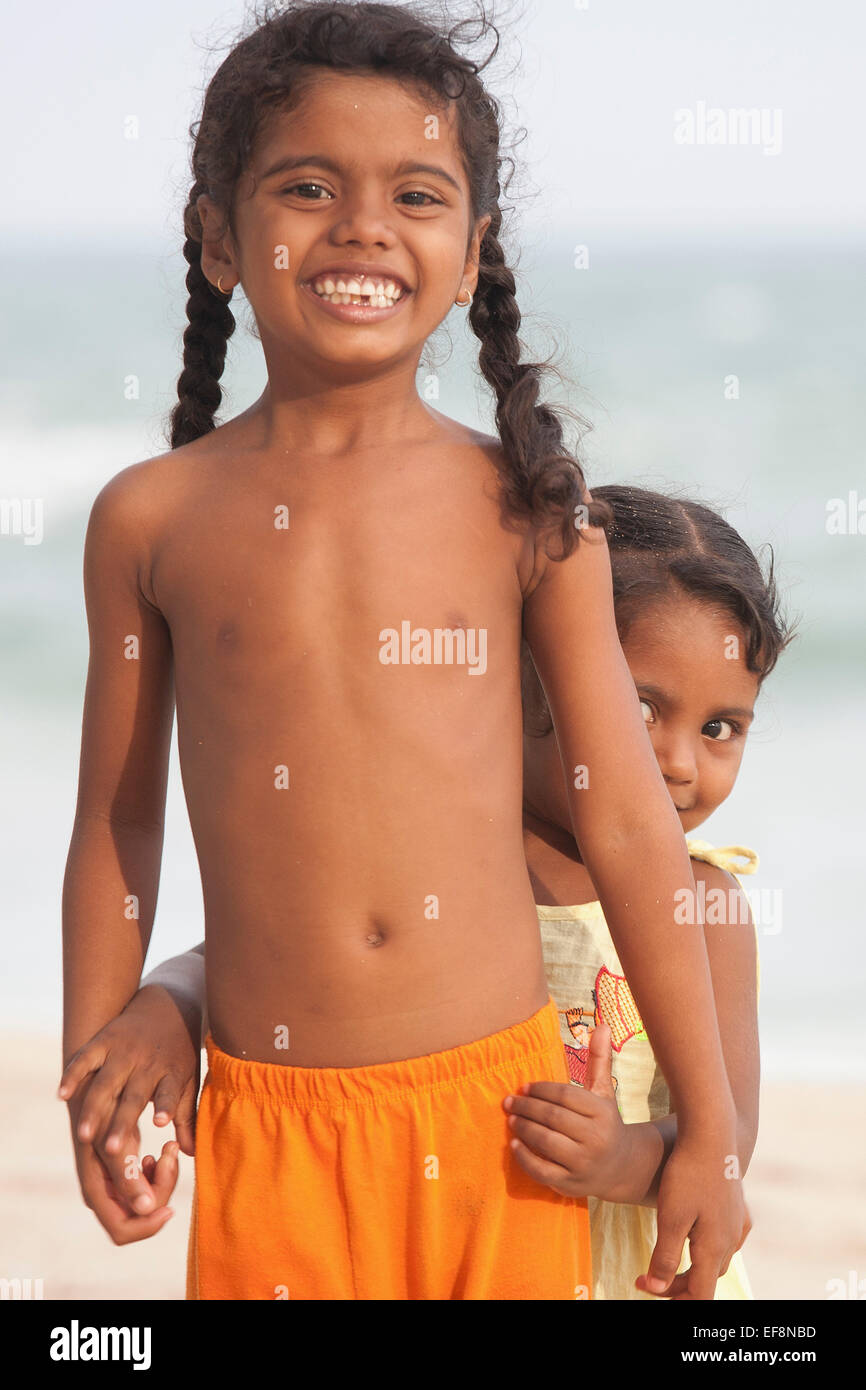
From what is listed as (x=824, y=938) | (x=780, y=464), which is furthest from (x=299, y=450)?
(x=780, y=464)

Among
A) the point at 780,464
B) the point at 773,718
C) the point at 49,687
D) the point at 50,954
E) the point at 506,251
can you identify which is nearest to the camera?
the point at 506,251

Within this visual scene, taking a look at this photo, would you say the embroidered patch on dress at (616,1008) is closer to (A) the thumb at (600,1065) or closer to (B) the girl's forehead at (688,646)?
(A) the thumb at (600,1065)

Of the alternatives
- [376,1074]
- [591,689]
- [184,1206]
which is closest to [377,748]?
[591,689]

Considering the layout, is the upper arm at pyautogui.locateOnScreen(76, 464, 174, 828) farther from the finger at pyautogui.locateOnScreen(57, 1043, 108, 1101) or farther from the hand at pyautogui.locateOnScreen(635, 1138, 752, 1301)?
the hand at pyautogui.locateOnScreen(635, 1138, 752, 1301)

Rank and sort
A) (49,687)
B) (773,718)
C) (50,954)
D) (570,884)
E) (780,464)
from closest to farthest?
1. (570,884)
2. (50,954)
3. (773,718)
4. (49,687)
5. (780,464)

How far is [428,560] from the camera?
1.63 m

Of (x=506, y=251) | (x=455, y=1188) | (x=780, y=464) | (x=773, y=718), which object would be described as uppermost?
(x=780, y=464)

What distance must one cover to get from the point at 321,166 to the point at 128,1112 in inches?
41.1

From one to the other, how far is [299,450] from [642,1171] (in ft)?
2.94

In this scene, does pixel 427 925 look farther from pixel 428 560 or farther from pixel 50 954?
pixel 50 954

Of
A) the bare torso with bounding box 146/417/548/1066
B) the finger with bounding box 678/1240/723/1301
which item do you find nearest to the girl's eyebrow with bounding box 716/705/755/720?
the bare torso with bounding box 146/417/548/1066

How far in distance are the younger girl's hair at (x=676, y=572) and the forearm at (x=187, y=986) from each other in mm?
582

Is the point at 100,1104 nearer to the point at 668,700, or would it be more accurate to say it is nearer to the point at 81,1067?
the point at 81,1067

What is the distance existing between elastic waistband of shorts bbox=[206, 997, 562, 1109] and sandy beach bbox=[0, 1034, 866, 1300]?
2234mm
